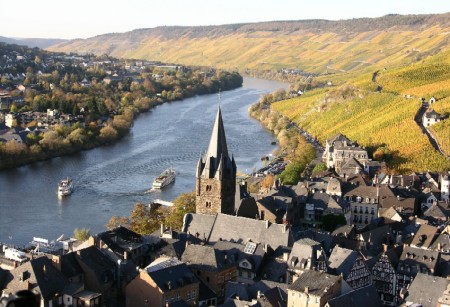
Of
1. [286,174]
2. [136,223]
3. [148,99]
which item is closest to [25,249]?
[136,223]

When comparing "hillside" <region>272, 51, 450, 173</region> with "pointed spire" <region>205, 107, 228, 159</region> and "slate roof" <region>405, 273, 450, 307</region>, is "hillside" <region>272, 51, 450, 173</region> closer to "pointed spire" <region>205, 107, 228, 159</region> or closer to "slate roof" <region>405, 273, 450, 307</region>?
"pointed spire" <region>205, 107, 228, 159</region>

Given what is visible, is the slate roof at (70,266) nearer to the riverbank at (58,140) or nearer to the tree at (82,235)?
the tree at (82,235)

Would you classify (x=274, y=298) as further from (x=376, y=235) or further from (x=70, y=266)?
(x=376, y=235)

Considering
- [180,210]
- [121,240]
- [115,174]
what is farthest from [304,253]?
[115,174]

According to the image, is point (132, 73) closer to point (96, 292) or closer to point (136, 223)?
point (136, 223)

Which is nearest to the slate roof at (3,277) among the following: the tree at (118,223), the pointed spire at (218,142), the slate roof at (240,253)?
the slate roof at (240,253)

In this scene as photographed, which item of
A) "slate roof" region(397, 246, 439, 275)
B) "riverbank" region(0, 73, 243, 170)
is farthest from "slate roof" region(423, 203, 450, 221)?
"riverbank" region(0, 73, 243, 170)
